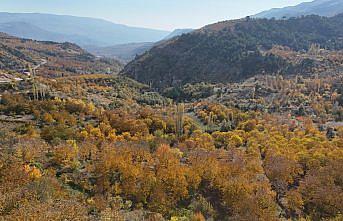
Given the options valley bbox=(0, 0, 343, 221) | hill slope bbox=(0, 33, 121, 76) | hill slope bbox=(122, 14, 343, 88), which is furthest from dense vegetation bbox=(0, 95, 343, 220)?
hill slope bbox=(0, 33, 121, 76)

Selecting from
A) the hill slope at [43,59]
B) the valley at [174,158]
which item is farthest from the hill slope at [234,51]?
the valley at [174,158]

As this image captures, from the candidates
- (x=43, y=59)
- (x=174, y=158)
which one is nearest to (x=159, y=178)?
(x=174, y=158)

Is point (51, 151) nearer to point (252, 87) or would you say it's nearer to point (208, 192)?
point (208, 192)

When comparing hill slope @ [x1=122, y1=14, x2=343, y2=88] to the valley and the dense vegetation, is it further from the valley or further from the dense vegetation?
the dense vegetation

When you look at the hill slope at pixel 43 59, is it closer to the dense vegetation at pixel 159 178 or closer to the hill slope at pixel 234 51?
the hill slope at pixel 234 51

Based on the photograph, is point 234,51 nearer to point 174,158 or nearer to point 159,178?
point 174,158

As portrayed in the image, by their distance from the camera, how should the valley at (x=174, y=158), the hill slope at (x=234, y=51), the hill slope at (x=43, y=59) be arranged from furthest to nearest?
the hill slope at (x=43, y=59), the hill slope at (x=234, y=51), the valley at (x=174, y=158)

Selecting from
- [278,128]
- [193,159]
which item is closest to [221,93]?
[278,128]

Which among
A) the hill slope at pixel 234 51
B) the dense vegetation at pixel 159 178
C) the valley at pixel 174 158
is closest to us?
the dense vegetation at pixel 159 178
